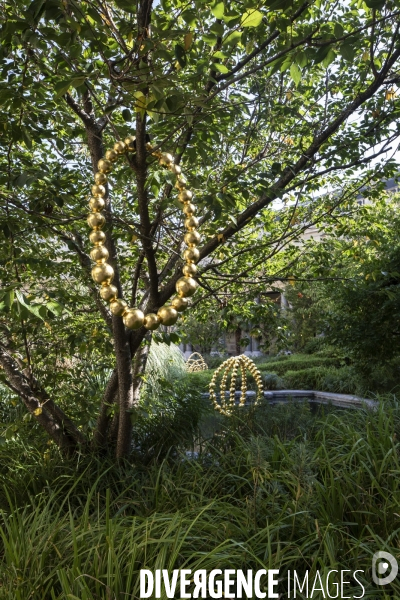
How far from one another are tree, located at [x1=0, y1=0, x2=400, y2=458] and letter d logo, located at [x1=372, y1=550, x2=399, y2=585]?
1667mm

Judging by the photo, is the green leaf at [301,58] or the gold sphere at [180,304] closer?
the gold sphere at [180,304]

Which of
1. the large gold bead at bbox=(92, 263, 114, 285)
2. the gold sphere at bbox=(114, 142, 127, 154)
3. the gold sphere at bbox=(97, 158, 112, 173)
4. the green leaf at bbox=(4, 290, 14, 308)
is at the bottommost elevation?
the large gold bead at bbox=(92, 263, 114, 285)

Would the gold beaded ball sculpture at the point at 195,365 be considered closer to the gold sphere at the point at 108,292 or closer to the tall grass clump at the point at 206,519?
the tall grass clump at the point at 206,519

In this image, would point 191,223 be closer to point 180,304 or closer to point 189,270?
point 189,270

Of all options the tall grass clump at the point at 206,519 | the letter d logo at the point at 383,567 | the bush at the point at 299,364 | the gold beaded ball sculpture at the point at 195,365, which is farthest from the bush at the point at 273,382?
the letter d logo at the point at 383,567

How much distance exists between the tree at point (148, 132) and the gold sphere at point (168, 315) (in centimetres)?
57

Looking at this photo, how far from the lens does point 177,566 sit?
85.7 inches

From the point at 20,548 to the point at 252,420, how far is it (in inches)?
108

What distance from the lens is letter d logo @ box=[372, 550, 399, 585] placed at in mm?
2113

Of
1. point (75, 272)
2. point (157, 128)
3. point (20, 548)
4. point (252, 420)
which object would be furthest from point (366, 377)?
point (20, 548)

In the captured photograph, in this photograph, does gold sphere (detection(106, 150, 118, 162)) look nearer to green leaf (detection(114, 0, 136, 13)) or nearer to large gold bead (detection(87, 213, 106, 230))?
large gold bead (detection(87, 213, 106, 230))

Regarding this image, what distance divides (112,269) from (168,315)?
22 cm

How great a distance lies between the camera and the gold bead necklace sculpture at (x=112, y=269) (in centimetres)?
137

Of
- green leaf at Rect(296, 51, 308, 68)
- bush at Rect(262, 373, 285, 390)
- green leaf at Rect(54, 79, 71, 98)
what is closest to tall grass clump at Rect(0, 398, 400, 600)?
green leaf at Rect(54, 79, 71, 98)
